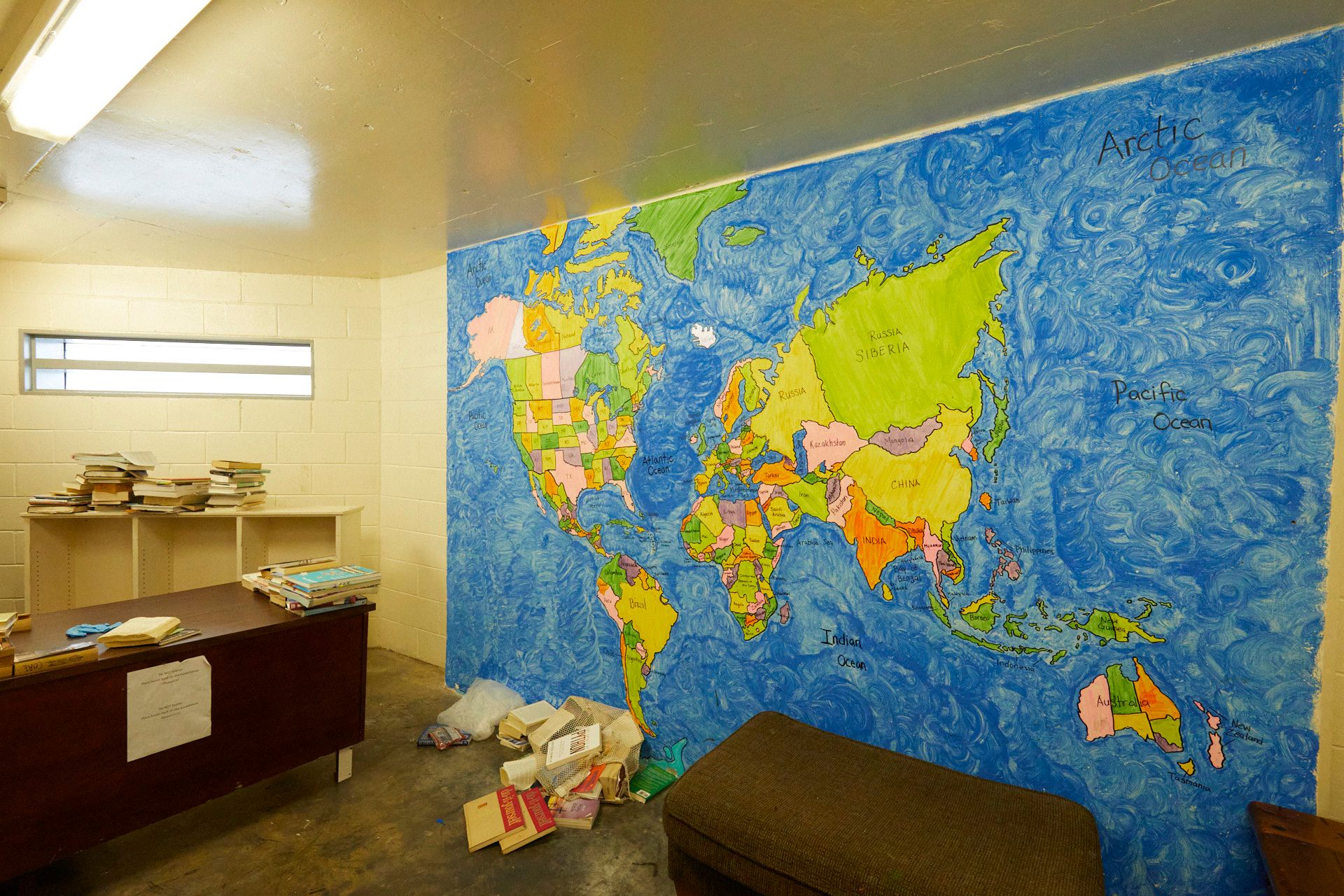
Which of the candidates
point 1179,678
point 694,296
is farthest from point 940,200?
point 1179,678

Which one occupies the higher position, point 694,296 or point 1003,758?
point 694,296

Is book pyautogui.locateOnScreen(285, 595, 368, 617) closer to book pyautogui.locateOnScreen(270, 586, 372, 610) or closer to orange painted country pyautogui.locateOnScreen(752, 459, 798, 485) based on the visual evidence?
book pyautogui.locateOnScreen(270, 586, 372, 610)

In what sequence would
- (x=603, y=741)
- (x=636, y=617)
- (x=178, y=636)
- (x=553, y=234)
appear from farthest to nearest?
(x=553, y=234) < (x=636, y=617) < (x=603, y=741) < (x=178, y=636)

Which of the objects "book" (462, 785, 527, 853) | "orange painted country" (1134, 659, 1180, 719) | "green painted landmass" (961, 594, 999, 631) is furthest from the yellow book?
"orange painted country" (1134, 659, 1180, 719)

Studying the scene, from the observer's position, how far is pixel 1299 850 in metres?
1.42

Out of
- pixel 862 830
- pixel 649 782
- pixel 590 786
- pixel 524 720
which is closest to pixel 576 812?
pixel 590 786

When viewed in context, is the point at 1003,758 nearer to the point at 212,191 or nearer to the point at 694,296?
the point at 694,296

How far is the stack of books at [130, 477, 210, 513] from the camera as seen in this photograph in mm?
3289

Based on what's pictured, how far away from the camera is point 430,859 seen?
2.13 m

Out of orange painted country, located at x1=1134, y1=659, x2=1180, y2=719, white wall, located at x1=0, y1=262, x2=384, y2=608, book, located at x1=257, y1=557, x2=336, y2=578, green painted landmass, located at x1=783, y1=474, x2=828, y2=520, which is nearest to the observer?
orange painted country, located at x1=1134, y1=659, x2=1180, y2=719

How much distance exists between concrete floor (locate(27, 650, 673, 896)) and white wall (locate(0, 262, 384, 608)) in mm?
A: 1898

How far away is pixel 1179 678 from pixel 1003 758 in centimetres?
56

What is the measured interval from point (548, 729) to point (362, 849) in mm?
811

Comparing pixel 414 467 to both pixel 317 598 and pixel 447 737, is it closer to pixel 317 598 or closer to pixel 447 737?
pixel 317 598
